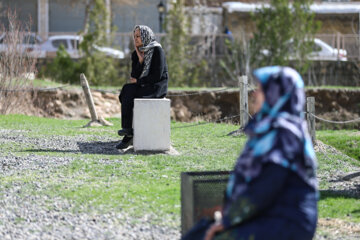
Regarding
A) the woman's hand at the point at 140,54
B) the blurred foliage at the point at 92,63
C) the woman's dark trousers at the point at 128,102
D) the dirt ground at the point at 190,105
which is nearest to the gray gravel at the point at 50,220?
the woman's dark trousers at the point at 128,102

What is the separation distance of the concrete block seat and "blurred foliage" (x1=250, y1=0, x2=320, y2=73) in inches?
600

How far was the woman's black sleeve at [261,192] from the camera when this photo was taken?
133 inches

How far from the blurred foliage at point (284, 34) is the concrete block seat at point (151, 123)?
1525 cm

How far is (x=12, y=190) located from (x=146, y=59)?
3439mm

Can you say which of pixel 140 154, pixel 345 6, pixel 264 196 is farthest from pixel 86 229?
pixel 345 6

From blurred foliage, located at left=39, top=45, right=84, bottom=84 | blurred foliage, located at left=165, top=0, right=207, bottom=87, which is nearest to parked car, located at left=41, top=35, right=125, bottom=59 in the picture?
blurred foliage, located at left=39, top=45, right=84, bottom=84

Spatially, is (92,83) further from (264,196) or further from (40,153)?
(264,196)

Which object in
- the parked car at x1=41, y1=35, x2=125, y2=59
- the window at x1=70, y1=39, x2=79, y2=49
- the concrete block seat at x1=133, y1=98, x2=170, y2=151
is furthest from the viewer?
the window at x1=70, y1=39, x2=79, y2=49

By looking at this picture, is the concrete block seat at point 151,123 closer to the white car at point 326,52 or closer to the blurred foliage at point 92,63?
the blurred foliage at point 92,63

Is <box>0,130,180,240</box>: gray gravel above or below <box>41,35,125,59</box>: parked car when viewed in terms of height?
below

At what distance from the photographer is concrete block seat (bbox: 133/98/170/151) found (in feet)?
32.4

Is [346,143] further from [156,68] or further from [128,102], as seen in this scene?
[128,102]

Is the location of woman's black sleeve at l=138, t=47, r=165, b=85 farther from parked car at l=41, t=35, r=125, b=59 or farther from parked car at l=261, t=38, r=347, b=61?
parked car at l=41, t=35, r=125, b=59

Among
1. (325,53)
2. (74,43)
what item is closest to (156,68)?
(325,53)
